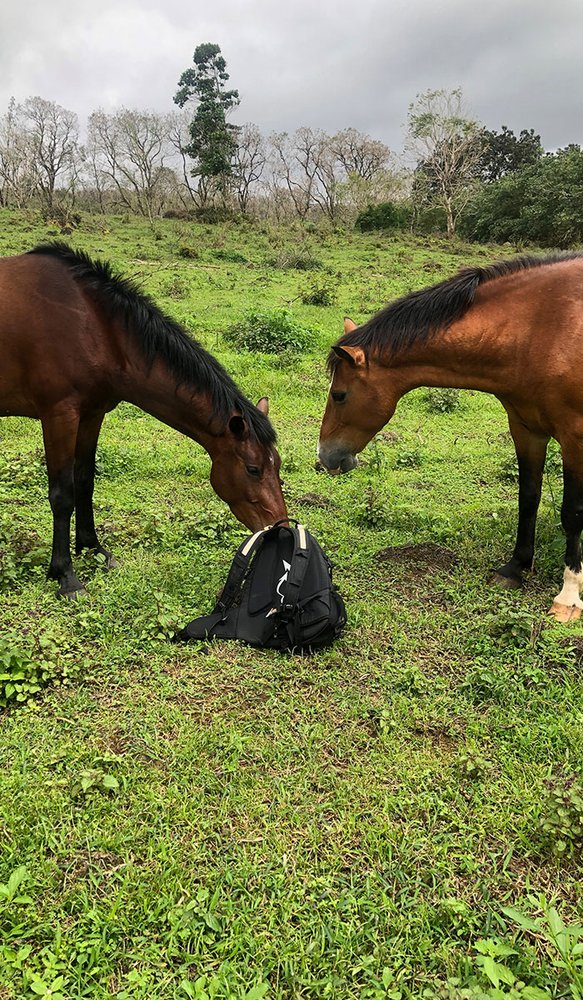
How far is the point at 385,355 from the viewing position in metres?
4.01

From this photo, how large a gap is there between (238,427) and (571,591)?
7.95ft

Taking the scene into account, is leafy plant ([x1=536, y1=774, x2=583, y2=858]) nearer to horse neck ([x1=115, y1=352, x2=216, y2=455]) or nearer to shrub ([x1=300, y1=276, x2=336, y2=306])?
horse neck ([x1=115, y1=352, x2=216, y2=455])

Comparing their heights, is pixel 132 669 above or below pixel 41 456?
below

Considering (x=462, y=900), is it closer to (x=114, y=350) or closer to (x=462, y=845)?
(x=462, y=845)

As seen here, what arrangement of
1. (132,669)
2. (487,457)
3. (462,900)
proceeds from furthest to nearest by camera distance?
(487,457) → (132,669) → (462,900)

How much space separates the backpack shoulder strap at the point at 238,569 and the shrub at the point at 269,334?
24.0 feet

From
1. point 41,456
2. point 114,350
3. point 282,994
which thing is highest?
point 114,350

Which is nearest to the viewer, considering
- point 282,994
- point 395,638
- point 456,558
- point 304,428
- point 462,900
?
point 282,994

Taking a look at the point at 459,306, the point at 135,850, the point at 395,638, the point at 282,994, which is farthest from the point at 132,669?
the point at 459,306

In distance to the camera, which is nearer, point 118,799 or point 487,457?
point 118,799

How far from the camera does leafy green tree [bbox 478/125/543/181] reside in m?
42.2

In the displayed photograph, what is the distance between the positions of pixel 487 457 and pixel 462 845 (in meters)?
5.56

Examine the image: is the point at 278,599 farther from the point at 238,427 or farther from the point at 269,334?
the point at 269,334

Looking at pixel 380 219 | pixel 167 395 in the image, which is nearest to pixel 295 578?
pixel 167 395
